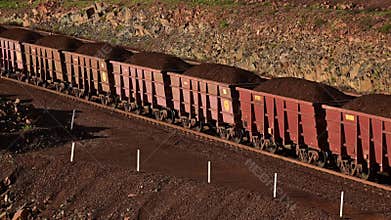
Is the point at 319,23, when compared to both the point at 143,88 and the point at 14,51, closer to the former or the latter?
the point at 143,88

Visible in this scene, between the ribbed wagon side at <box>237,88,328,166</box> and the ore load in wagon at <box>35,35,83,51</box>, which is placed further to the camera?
the ore load in wagon at <box>35,35,83,51</box>

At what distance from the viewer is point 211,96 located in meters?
31.2

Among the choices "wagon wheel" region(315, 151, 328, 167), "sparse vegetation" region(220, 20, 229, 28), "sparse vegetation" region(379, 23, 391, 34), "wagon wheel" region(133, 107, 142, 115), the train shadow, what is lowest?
"wagon wheel" region(133, 107, 142, 115)

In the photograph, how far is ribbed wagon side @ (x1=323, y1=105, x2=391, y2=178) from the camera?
23828 mm

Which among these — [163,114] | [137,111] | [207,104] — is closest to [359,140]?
[207,104]

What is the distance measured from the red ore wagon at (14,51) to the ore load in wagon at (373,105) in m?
26.9

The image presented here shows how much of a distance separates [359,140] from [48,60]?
2430cm

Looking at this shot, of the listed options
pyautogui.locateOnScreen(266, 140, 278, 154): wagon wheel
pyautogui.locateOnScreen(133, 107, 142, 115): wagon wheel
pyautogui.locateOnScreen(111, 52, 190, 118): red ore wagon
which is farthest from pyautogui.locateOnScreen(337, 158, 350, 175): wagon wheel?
pyautogui.locateOnScreen(133, 107, 142, 115): wagon wheel

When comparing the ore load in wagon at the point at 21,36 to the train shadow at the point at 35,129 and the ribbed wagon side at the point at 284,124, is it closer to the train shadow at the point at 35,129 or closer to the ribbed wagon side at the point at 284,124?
the train shadow at the point at 35,129

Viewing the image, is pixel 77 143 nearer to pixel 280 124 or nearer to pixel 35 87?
pixel 280 124

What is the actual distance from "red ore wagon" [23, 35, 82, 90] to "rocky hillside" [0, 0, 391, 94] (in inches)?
410

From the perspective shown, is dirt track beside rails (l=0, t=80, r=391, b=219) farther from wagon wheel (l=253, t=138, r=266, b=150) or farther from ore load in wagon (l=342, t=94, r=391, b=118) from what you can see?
ore load in wagon (l=342, t=94, r=391, b=118)

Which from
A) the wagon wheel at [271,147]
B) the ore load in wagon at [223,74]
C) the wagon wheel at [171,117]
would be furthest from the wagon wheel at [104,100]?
the wagon wheel at [271,147]

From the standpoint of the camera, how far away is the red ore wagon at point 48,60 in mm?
43000
